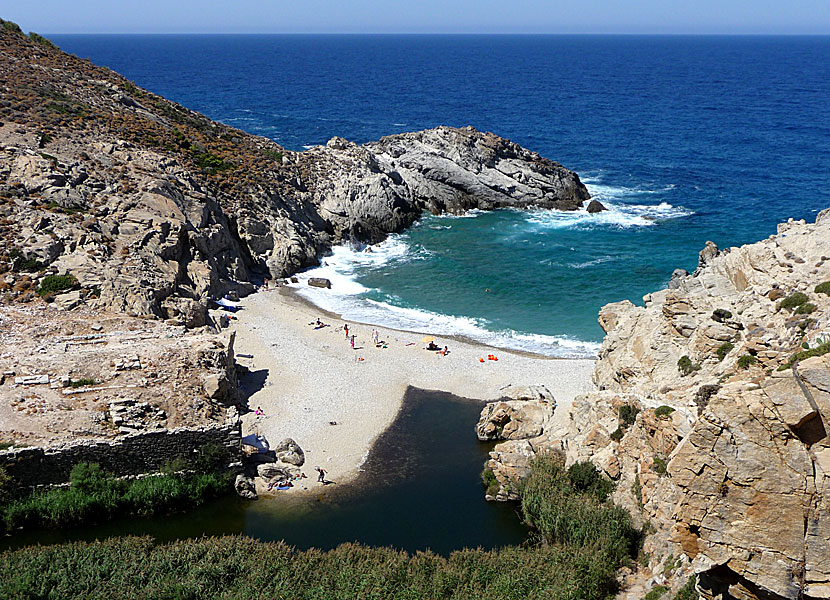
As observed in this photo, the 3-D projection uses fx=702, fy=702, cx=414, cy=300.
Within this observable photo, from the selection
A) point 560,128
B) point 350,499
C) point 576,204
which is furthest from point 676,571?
point 560,128

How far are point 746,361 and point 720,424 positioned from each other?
825cm

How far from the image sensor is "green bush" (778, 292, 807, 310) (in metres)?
21.7

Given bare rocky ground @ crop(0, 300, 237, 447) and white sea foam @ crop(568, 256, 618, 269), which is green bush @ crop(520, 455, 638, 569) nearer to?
bare rocky ground @ crop(0, 300, 237, 447)

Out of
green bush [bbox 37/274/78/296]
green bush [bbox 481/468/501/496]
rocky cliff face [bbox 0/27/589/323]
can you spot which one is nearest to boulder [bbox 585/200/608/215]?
rocky cliff face [bbox 0/27/589/323]

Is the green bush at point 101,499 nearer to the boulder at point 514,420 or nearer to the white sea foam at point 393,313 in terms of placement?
the boulder at point 514,420

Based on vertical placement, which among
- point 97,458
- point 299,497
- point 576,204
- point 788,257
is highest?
point 788,257

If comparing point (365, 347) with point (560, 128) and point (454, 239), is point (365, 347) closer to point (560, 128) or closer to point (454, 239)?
point (454, 239)

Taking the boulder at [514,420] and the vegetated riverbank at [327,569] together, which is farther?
the boulder at [514,420]

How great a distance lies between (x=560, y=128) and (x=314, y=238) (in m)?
64.8

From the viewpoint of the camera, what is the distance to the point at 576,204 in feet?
242

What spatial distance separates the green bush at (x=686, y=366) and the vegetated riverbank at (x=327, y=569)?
5487mm

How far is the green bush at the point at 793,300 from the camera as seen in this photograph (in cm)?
2166

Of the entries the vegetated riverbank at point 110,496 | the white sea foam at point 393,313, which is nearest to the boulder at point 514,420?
the white sea foam at point 393,313

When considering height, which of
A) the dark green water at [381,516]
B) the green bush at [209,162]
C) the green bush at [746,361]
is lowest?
the dark green water at [381,516]
